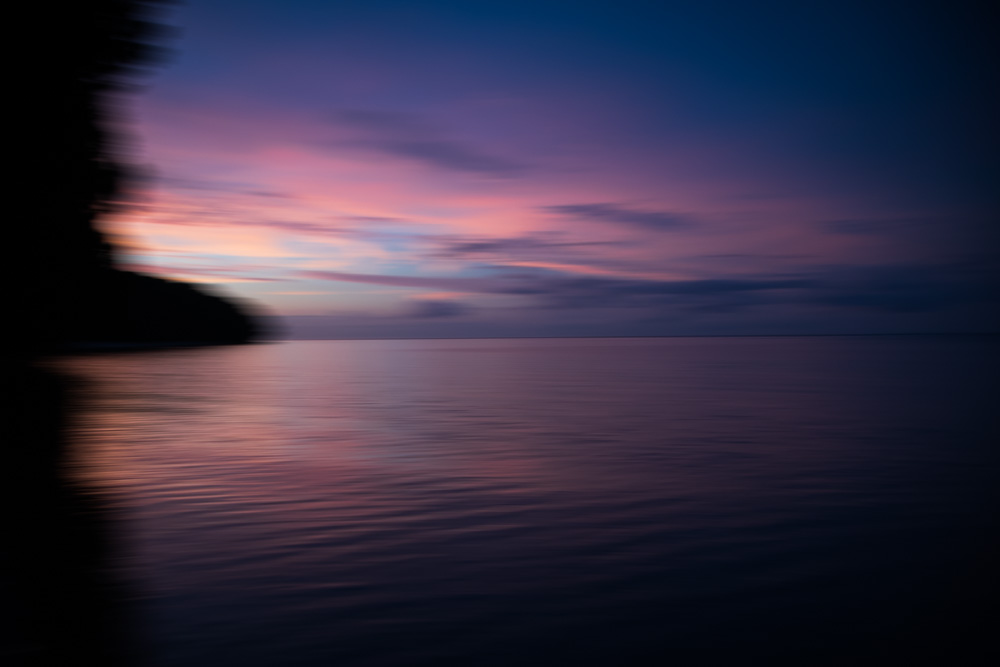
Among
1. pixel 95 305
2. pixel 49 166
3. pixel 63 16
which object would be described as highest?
pixel 63 16

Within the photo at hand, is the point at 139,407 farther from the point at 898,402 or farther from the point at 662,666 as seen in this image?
the point at 898,402

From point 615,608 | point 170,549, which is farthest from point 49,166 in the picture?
point 615,608

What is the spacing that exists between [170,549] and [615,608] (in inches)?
219

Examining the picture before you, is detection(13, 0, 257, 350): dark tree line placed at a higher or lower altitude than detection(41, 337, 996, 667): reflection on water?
higher

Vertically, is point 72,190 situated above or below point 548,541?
above

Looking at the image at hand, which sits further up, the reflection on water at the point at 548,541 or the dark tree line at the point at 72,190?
the dark tree line at the point at 72,190

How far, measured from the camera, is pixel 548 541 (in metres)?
9.82

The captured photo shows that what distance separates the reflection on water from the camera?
21.7 feet

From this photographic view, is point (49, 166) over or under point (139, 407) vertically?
over

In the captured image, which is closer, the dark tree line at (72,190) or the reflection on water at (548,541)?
the reflection on water at (548,541)

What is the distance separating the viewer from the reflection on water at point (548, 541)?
661 cm

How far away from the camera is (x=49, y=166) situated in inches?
536

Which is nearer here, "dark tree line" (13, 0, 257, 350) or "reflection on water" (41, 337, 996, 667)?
"reflection on water" (41, 337, 996, 667)

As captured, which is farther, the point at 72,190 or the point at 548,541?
the point at 72,190
